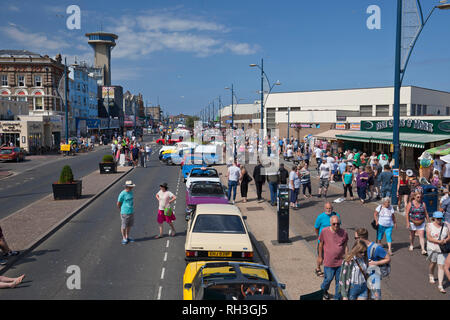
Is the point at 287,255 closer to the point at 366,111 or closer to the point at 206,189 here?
the point at 206,189

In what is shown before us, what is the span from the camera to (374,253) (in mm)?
7008

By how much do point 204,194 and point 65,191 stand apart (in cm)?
736

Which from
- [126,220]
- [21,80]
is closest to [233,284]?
[126,220]

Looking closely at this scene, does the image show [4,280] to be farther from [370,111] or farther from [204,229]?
[370,111]

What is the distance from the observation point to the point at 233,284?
6418 millimetres

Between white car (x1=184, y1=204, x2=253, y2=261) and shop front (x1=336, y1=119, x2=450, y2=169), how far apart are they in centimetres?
1616

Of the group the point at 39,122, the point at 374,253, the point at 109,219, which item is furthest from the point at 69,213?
the point at 39,122

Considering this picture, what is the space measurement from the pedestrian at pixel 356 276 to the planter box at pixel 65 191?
14.9m

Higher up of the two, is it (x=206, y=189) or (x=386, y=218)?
(x=206, y=189)

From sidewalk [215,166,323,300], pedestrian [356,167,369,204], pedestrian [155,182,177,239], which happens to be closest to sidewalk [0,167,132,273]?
pedestrian [155,182,177,239]

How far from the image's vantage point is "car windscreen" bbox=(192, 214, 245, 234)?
1015 centimetres

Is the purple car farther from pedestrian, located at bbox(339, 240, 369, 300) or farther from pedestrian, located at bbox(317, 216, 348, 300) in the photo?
pedestrian, located at bbox(339, 240, 369, 300)

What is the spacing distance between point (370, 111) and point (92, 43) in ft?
340
